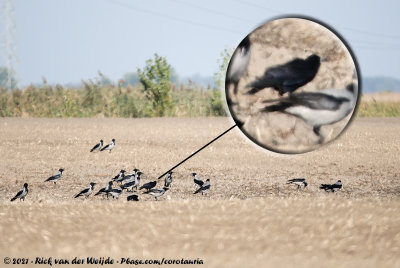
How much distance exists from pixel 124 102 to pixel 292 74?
17880 millimetres

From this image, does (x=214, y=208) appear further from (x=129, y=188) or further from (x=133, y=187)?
(x=133, y=187)

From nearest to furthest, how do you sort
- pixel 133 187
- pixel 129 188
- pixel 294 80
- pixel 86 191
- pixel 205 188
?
1. pixel 294 80
2. pixel 86 191
3. pixel 205 188
4. pixel 129 188
5. pixel 133 187

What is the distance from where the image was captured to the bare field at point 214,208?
555 centimetres

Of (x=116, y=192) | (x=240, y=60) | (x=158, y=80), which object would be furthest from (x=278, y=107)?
(x=158, y=80)

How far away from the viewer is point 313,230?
6.29m

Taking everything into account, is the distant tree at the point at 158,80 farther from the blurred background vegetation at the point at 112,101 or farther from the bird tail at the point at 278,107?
the bird tail at the point at 278,107

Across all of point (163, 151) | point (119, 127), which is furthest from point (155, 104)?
point (163, 151)

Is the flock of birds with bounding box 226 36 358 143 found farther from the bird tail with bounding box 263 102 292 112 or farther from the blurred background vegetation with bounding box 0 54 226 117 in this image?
the blurred background vegetation with bounding box 0 54 226 117

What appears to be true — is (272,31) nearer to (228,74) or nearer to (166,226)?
(228,74)

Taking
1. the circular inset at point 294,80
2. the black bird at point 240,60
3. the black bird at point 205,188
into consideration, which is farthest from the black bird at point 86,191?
the black bird at point 240,60

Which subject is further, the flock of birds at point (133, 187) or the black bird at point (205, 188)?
the black bird at point (205, 188)

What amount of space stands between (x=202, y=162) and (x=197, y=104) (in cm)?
1118

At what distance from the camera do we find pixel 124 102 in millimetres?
23906

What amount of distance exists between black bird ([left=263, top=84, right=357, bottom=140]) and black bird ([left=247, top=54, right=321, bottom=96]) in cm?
13
